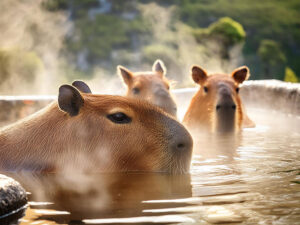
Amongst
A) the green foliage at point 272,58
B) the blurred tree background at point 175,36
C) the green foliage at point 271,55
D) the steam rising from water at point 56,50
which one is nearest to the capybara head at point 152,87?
the steam rising from water at point 56,50

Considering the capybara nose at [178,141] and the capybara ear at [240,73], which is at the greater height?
the capybara ear at [240,73]

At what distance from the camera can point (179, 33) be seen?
44562 mm

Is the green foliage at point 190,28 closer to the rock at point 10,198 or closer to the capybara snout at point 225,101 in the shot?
the capybara snout at point 225,101

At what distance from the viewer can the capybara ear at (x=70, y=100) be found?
166 inches

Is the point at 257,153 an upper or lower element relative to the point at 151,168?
upper

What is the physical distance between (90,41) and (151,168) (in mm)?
41404

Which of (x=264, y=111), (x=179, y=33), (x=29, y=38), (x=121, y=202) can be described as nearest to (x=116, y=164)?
(x=121, y=202)

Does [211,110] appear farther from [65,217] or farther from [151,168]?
[65,217]

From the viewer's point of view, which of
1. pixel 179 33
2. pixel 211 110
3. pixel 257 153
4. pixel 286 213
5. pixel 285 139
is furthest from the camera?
pixel 179 33

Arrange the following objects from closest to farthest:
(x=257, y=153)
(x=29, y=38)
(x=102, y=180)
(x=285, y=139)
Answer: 1. (x=102, y=180)
2. (x=257, y=153)
3. (x=285, y=139)
4. (x=29, y=38)

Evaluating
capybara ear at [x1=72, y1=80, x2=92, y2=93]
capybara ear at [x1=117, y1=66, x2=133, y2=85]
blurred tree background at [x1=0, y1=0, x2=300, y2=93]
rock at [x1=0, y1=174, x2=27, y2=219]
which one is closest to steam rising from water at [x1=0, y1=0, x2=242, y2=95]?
blurred tree background at [x1=0, y1=0, x2=300, y2=93]

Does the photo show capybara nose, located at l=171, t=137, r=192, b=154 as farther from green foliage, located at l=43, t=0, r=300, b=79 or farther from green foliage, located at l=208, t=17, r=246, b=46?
green foliage, located at l=43, t=0, r=300, b=79

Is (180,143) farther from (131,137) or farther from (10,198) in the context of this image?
(10,198)

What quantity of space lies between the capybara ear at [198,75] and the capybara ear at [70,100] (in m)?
4.51
